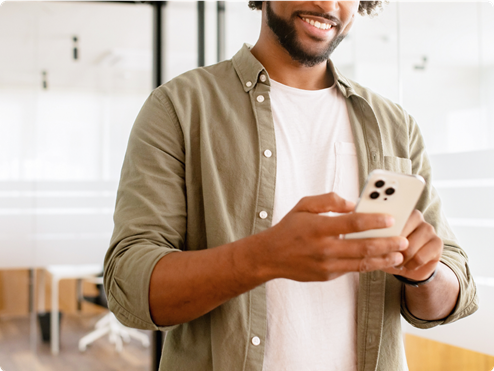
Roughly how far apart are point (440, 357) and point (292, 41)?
1.05 meters

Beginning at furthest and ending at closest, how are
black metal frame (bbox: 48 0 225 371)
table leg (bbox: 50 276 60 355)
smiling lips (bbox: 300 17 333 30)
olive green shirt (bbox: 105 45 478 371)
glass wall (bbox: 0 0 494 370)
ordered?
1. table leg (bbox: 50 276 60 355)
2. glass wall (bbox: 0 0 494 370)
3. black metal frame (bbox: 48 0 225 371)
4. smiling lips (bbox: 300 17 333 30)
5. olive green shirt (bbox: 105 45 478 371)

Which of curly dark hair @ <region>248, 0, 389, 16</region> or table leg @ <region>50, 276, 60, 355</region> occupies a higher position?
curly dark hair @ <region>248, 0, 389, 16</region>

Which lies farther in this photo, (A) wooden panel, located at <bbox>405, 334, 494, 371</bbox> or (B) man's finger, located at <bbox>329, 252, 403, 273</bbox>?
(A) wooden panel, located at <bbox>405, 334, 494, 371</bbox>

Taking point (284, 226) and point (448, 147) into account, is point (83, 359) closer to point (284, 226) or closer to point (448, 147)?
point (448, 147)

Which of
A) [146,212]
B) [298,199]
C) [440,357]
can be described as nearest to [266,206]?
[298,199]

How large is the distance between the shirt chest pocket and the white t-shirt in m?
0.07

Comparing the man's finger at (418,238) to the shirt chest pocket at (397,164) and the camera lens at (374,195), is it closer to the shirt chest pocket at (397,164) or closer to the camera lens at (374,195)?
the camera lens at (374,195)

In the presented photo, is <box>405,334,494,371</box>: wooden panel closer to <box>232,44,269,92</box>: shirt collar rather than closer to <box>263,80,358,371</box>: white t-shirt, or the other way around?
<box>263,80,358,371</box>: white t-shirt

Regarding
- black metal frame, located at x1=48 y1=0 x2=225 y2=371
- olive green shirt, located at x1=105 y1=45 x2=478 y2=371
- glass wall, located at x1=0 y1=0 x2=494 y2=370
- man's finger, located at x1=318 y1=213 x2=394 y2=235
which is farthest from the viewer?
glass wall, located at x1=0 y1=0 x2=494 y2=370

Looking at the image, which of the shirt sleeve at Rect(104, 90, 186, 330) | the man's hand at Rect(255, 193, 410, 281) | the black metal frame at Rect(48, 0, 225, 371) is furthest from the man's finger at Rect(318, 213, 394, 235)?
the black metal frame at Rect(48, 0, 225, 371)

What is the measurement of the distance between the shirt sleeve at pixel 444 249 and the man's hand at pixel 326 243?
1.19 feet

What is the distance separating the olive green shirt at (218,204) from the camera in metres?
0.79

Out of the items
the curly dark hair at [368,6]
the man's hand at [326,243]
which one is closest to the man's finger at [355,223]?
the man's hand at [326,243]

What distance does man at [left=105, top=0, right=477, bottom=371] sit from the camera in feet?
2.41
